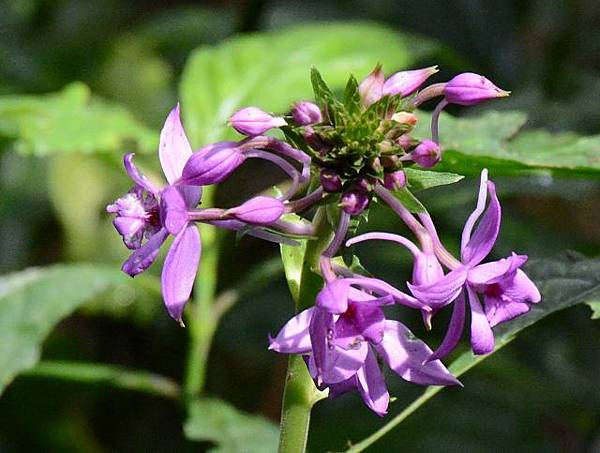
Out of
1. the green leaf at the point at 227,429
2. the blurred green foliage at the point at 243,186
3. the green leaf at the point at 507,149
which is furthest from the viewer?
the blurred green foliage at the point at 243,186

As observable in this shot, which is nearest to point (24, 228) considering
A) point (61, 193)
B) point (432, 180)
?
point (61, 193)

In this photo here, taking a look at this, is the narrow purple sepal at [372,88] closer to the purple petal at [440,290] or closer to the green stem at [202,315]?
the purple petal at [440,290]

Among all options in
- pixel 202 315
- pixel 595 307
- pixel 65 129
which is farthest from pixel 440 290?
pixel 65 129

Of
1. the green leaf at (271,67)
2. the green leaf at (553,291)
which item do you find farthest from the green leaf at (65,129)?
the green leaf at (553,291)

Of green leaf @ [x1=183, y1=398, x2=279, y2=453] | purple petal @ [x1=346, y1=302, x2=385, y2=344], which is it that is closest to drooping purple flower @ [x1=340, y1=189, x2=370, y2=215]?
purple petal @ [x1=346, y1=302, x2=385, y2=344]

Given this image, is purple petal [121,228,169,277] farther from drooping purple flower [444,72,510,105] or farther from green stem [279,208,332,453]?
drooping purple flower [444,72,510,105]

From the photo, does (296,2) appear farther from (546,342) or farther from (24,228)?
(546,342)
